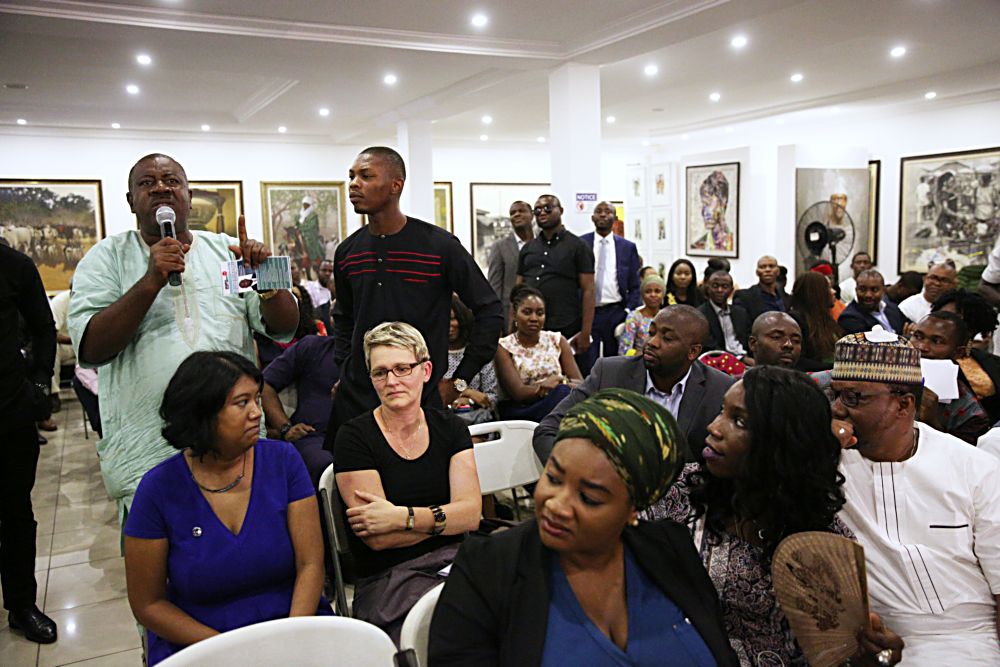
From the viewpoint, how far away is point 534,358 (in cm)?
480

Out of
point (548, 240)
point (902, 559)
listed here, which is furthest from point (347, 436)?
point (548, 240)

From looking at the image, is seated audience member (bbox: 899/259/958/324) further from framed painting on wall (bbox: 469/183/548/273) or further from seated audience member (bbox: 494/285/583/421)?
framed painting on wall (bbox: 469/183/548/273)

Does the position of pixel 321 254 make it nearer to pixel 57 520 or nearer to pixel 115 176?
pixel 115 176

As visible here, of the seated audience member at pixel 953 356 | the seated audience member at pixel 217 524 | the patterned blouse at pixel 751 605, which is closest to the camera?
the patterned blouse at pixel 751 605

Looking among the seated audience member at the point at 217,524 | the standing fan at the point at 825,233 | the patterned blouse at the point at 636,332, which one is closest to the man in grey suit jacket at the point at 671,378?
the seated audience member at the point at 217,524

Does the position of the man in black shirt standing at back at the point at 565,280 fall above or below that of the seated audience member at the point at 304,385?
above

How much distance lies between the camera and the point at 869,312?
237 inches

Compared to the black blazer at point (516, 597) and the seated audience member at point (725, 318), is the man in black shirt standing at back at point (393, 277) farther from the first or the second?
the seated audience member at point (725, 318)

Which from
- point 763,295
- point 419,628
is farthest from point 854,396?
point 763,295

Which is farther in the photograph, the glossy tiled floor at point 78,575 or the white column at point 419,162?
the white column at point 419,162

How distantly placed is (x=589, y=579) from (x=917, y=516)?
0.97 meters

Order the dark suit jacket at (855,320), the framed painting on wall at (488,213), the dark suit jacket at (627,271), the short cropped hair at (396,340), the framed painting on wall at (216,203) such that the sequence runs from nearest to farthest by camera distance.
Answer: the short cropped hair at (396,340) < the dark suit jacket at (855,320) < the dark suit jacket at (627,271) < the framed painting on wall at (216,203) < the framed painting on wall at (488,213)

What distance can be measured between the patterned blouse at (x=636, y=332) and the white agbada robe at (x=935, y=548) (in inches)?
155

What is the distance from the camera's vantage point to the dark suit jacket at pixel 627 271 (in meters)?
7.14
